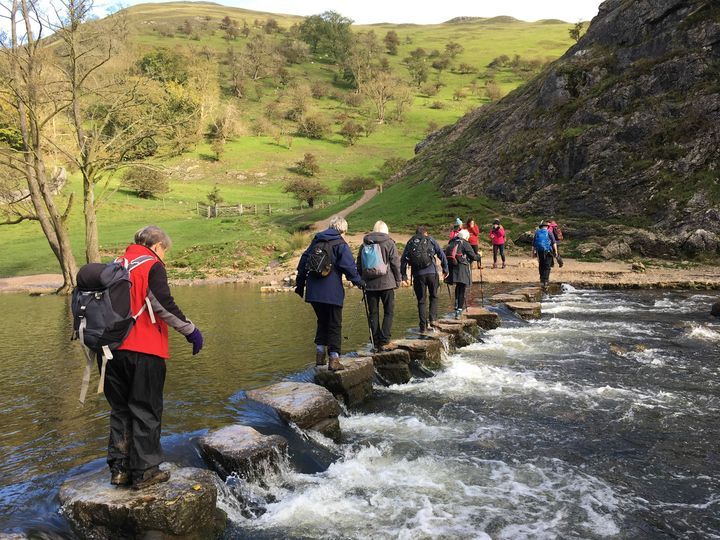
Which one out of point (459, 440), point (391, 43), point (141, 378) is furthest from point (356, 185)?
point (391, 43)

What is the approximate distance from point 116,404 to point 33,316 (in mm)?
14813

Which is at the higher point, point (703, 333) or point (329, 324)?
point (329, 324)

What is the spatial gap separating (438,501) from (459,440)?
5.04 feet

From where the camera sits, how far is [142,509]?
13.7 feet

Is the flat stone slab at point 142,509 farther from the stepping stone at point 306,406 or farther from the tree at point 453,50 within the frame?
the tree at point 453,50

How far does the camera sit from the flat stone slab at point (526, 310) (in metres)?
14.5

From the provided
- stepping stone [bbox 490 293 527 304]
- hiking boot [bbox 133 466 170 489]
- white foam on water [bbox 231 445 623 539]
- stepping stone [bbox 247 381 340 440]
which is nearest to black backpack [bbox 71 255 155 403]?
hiking boot [bbox 133 466 170 489]

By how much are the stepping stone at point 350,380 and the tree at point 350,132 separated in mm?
77282

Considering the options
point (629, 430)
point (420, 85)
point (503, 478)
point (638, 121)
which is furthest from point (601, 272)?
point (420, 85)

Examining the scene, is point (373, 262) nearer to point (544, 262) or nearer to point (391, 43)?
point (544, 262)

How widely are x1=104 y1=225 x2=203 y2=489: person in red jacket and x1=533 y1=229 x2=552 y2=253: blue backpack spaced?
1517 centimetres

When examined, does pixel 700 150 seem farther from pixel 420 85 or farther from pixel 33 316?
pixel 420 85

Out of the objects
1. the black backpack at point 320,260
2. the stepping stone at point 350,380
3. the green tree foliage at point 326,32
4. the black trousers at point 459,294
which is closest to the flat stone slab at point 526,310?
the black trousers at point 459,294

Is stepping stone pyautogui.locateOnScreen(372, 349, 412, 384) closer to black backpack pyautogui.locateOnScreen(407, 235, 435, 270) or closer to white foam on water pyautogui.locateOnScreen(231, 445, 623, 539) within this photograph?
black backpack pyautogui.locateOnScreen(407, 235, 435, 270)
